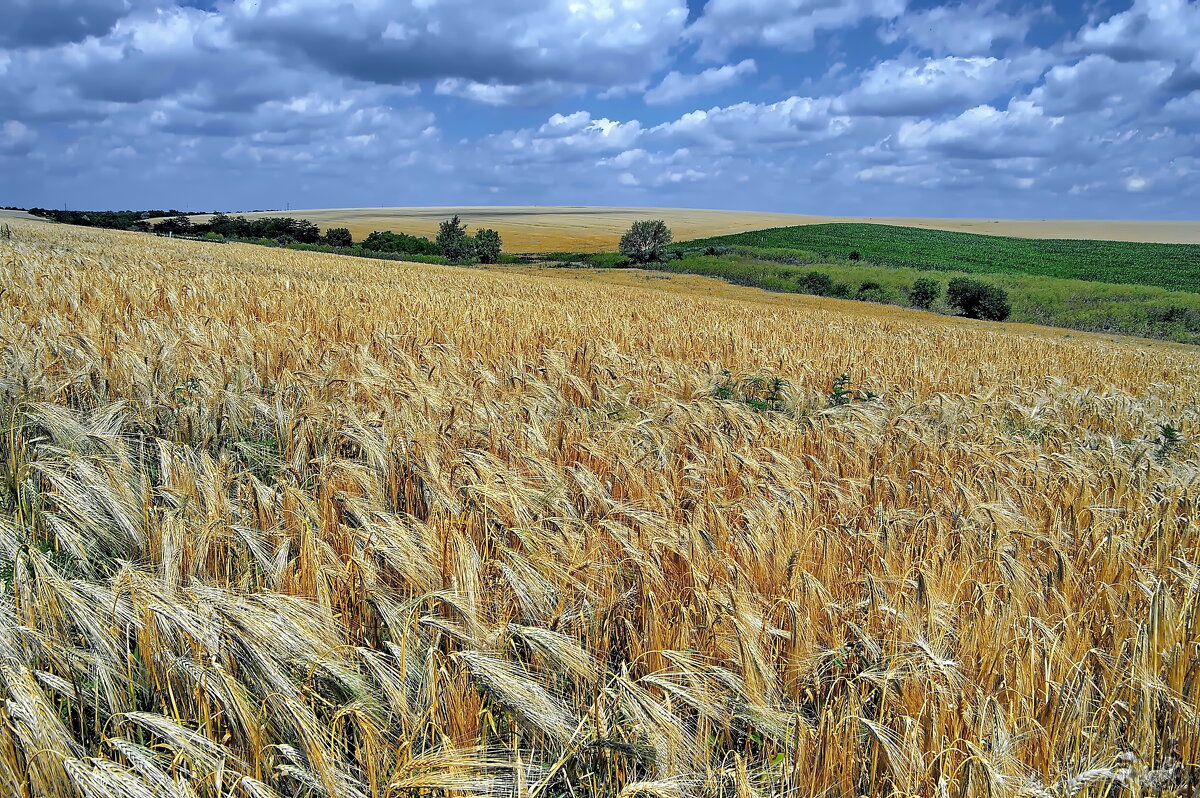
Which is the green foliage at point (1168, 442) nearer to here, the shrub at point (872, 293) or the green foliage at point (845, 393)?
the green foliage at point (845, 393)

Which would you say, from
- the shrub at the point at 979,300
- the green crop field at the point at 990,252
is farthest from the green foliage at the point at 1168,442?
the green crop field at the point at 990,252

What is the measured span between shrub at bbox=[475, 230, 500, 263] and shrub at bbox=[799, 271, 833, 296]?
107ft

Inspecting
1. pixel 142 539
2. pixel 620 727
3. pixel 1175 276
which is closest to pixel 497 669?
pixel 620 727

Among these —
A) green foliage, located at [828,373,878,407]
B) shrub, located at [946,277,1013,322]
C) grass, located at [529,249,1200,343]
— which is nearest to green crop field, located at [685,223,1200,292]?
grass, located at [529,249,1200,343]

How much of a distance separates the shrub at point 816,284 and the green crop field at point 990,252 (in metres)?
24.3

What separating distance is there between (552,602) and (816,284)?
59750mm

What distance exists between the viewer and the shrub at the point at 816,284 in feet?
188

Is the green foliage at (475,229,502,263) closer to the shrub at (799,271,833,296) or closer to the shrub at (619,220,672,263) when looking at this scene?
the shrub at (619,220,672,263)

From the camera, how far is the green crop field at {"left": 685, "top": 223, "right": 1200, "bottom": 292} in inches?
3014

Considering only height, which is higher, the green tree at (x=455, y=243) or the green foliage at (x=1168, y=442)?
the green tree at (x=455, y=243)

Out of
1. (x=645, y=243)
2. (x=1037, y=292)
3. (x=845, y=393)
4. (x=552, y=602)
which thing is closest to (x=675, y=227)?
(x=645, y=243)

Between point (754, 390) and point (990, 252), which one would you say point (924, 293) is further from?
point (754, 390)

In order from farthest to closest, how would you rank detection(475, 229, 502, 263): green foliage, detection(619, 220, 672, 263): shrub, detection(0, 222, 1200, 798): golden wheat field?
detection(619, 220, 672, 263): shrub < detection(475, 229, 502, 263): green foliage < detection(0, 222, 1200, 798): golden wheat field

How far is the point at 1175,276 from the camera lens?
74.3 m
